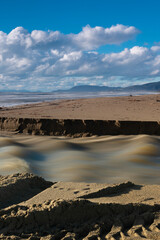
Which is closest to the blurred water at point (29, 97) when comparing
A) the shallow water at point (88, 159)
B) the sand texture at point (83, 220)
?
the shallow water at point (88, 159)

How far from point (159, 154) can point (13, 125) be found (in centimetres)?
386

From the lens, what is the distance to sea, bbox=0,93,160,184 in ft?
10.8

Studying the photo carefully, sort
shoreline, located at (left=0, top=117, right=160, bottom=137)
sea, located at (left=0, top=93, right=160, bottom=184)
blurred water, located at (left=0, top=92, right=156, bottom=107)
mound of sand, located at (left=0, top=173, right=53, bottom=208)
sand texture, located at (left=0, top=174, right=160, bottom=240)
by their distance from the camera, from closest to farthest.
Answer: sand texture, located at (left=0, top=174, right=160, bottom=240)
mound of sand, located at (left=0, top=173, right=53, bottom=208)
sea, located at (left=0, top=93, right=160, bottom=184)
shoreline, located at (left=0, top=117, right=160, bottom=137)
blurred water, located at (left=0, top=92, right=156, bottom=107)

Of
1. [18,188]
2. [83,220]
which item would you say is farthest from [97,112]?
[83,220]

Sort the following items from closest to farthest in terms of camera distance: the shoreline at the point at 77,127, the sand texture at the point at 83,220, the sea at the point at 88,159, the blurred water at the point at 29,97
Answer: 1. the sand texture at the point at 83,220
2. the sea at the point at 88,159
3. the shoreline at the point at 77,127
4. the blurred water at the point at 29,97

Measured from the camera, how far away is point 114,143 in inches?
210

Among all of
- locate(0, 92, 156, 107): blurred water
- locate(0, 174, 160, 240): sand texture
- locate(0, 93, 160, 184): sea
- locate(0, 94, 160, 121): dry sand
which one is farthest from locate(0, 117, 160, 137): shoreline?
locate(0, 92, 156, 107): blurred water

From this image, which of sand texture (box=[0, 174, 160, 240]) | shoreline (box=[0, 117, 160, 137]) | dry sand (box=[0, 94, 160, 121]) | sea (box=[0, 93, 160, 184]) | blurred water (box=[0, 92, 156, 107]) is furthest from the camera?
blurred water (box=[0, 92, 156, 107])

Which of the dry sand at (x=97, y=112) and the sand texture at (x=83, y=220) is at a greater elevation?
the dry sand at (x=97, y=112)

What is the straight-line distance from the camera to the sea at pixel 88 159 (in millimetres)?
3287

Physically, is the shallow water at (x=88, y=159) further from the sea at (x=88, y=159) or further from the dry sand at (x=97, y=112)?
the dry sand at (x=97, y=112)

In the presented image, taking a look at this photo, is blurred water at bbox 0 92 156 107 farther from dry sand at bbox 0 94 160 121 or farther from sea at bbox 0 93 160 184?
sea at bbox 0 93 160 184

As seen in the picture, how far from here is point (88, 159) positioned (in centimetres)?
413

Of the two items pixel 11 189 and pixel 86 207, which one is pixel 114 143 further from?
pixel 86 207
